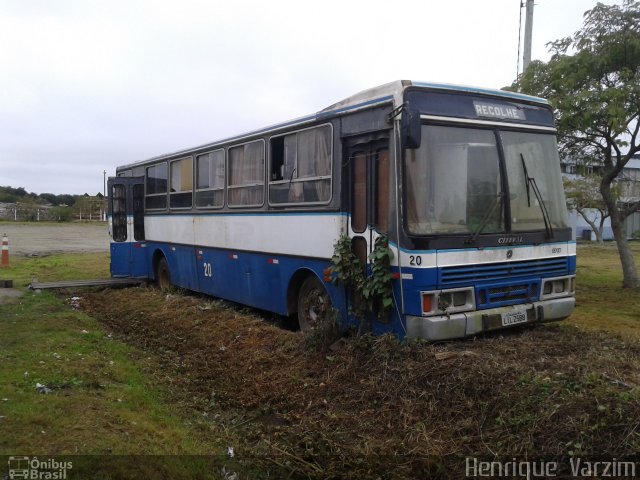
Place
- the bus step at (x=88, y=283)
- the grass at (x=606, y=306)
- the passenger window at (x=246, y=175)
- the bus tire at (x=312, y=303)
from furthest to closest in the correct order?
the bus step at (x=88, y=283), the grass at (x=606, y=306), the passenger window at (x=246, y=175), the bus tire at (x=312, y=303)

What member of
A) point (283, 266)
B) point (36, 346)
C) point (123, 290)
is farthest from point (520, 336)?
point (123, 290)

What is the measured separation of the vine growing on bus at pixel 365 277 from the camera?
6035 mm

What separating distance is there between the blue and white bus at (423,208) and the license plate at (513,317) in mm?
11

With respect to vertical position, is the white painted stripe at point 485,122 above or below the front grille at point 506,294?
above

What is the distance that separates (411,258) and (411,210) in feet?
1.60

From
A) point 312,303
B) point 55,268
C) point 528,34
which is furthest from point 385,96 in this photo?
point 55,268

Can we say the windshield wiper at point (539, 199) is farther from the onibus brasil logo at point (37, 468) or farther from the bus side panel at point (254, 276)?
the onibus brasil logo at point (37, 468)

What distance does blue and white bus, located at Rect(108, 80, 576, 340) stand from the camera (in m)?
5.87

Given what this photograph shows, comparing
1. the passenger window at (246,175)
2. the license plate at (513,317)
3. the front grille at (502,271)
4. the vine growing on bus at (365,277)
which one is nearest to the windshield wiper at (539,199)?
the front grille at (502,271)

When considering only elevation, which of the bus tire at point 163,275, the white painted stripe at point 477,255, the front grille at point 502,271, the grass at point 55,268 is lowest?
the grass at point 55,268

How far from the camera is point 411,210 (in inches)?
231

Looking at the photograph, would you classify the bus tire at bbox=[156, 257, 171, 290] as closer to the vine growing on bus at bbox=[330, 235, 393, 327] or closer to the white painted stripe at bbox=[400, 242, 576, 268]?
the vine growing on bus at bbox=[330, 235, 393, 327]

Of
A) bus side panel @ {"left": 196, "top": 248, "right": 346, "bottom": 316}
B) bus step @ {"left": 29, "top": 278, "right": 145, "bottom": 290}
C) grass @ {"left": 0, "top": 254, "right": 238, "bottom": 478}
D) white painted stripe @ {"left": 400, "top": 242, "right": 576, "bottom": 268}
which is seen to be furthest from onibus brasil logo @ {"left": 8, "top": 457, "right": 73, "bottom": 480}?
bus step @ {"left": 29, "top": 278, "right": 145, "bottom": 290}

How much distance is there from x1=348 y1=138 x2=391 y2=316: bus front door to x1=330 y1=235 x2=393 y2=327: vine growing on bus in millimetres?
115
